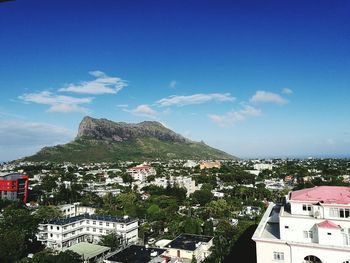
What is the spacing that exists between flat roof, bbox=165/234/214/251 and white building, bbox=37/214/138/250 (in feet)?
16.0

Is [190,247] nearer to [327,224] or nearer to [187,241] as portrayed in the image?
[187,241]

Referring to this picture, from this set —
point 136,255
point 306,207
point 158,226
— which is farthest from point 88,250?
point 306,207

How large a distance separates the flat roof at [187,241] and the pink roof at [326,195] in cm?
1095

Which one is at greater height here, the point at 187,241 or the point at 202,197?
the point at 202,197

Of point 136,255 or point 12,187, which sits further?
point 12,187

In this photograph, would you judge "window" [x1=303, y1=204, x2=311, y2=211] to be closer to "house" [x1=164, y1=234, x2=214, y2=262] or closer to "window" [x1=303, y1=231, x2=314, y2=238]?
"window" [x1=303, y1=231, x2=314, y2=238]

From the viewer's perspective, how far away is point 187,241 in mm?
24484

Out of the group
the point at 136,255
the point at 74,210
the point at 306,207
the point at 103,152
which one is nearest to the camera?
the point at 306,207

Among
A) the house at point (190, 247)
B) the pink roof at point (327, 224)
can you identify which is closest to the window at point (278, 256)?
the pink roof at point (327, 224)

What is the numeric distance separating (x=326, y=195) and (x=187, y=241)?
13.4m

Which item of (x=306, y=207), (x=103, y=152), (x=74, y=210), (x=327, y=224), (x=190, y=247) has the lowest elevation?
(x=190, y=247)

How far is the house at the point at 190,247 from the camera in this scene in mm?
22516

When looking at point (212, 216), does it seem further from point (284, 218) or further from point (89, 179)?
point (89, 179)

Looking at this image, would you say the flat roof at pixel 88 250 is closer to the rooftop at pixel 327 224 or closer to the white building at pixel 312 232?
the white building at pixel 312 232
